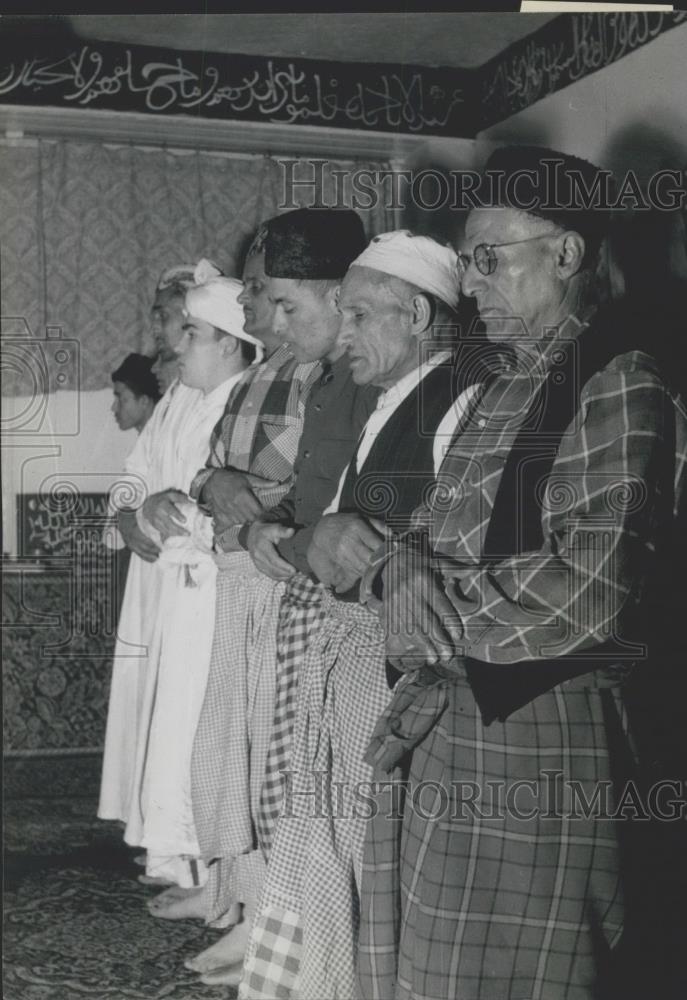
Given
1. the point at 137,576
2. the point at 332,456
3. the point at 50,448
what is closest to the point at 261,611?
the point at 137,576

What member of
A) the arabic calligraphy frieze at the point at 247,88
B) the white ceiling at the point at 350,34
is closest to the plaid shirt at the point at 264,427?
the arabic calligraphy frieze at the point at 247,88

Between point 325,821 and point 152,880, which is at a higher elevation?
point 325,821

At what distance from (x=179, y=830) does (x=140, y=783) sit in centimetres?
13

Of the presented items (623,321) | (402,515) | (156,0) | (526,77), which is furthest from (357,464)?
(156,0)

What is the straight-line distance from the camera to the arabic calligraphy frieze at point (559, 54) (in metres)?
1.91

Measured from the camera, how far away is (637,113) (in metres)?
Answer: 1.89

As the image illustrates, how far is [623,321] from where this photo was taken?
4.98 ft

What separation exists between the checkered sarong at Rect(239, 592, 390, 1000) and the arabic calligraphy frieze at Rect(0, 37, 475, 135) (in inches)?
37.4

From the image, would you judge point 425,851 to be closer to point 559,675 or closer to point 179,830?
point 559,675

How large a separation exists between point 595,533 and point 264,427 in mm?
971

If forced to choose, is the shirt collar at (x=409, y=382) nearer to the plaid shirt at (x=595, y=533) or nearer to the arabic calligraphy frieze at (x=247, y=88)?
the plaid shirt at (x=595, y=533)

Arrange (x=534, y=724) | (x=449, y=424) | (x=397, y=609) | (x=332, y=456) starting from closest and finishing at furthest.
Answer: (x=534, y=724)
(x=397, y=609)
(x=449, y=424)
(x=332, y=456)

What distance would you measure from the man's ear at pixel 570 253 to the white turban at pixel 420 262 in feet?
0.99

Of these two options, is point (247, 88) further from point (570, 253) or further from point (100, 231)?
point (570, 253)
